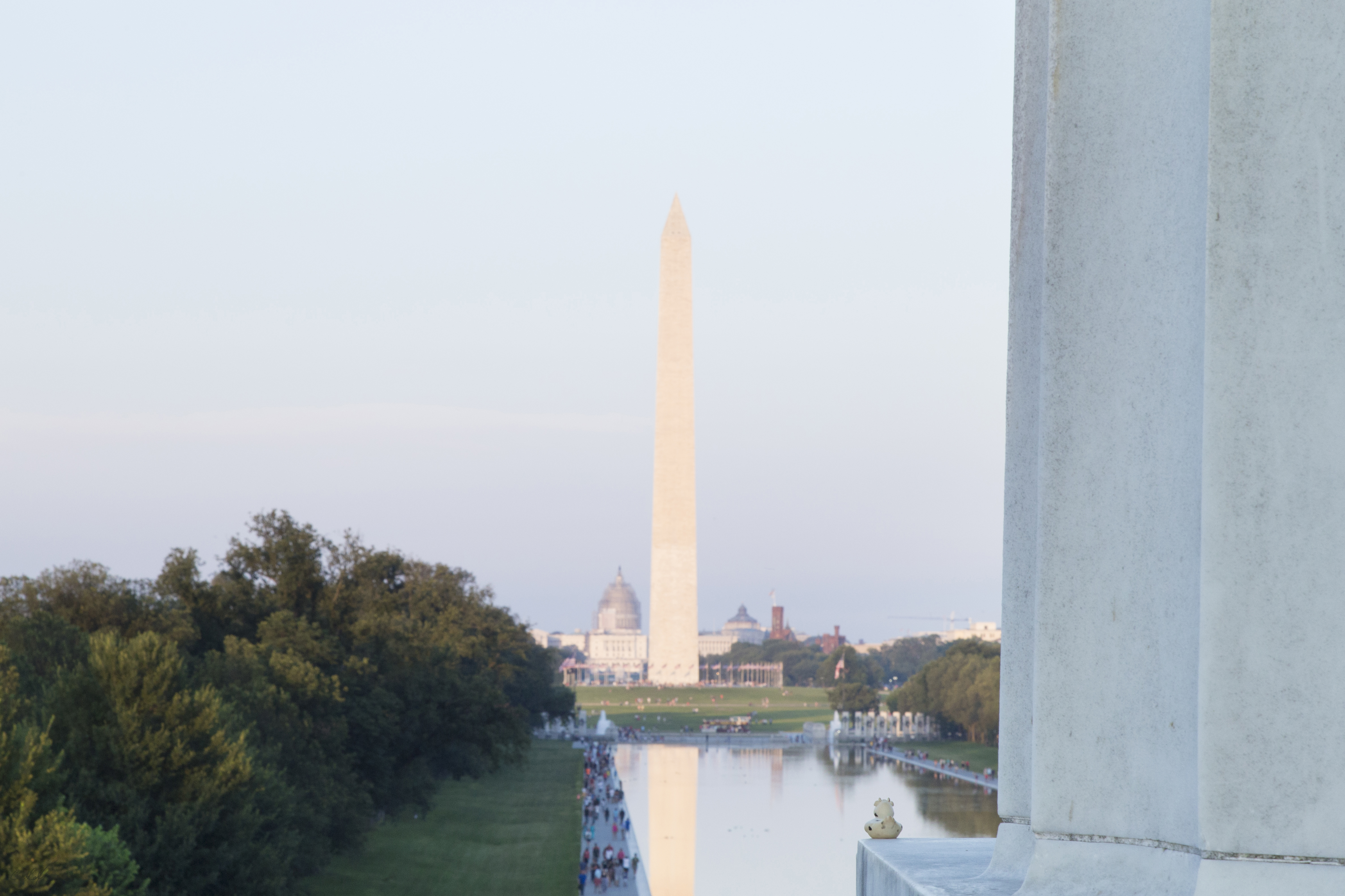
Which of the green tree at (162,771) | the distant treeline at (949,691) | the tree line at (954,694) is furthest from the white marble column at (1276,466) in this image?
the tree line at (954,694)

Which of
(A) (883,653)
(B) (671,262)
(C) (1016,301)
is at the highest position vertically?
(B) (671,262)

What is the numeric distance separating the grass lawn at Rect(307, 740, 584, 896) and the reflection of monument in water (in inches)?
75.3

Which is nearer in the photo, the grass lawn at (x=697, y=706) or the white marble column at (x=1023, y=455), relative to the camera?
the white marble column at (x=1023, y=455)

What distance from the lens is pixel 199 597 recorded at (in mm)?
39969

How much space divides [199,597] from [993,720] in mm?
47653

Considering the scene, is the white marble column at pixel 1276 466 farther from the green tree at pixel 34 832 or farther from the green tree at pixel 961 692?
the green tree at pixel 961 692

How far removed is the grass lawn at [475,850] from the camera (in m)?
30.2

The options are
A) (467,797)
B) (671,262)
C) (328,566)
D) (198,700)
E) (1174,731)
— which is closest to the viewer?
(1174,731)

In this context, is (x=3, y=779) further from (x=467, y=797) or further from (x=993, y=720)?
(x=993, y=720)

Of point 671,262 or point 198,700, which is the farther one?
point 671,262

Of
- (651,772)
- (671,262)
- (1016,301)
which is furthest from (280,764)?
(671,262)

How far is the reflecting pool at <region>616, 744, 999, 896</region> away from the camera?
31.0m

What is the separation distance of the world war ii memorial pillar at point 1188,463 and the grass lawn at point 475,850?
2503 cm

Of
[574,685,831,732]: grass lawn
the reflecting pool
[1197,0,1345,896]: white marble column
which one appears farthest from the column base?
[574,685,831,732]: grass lawn
